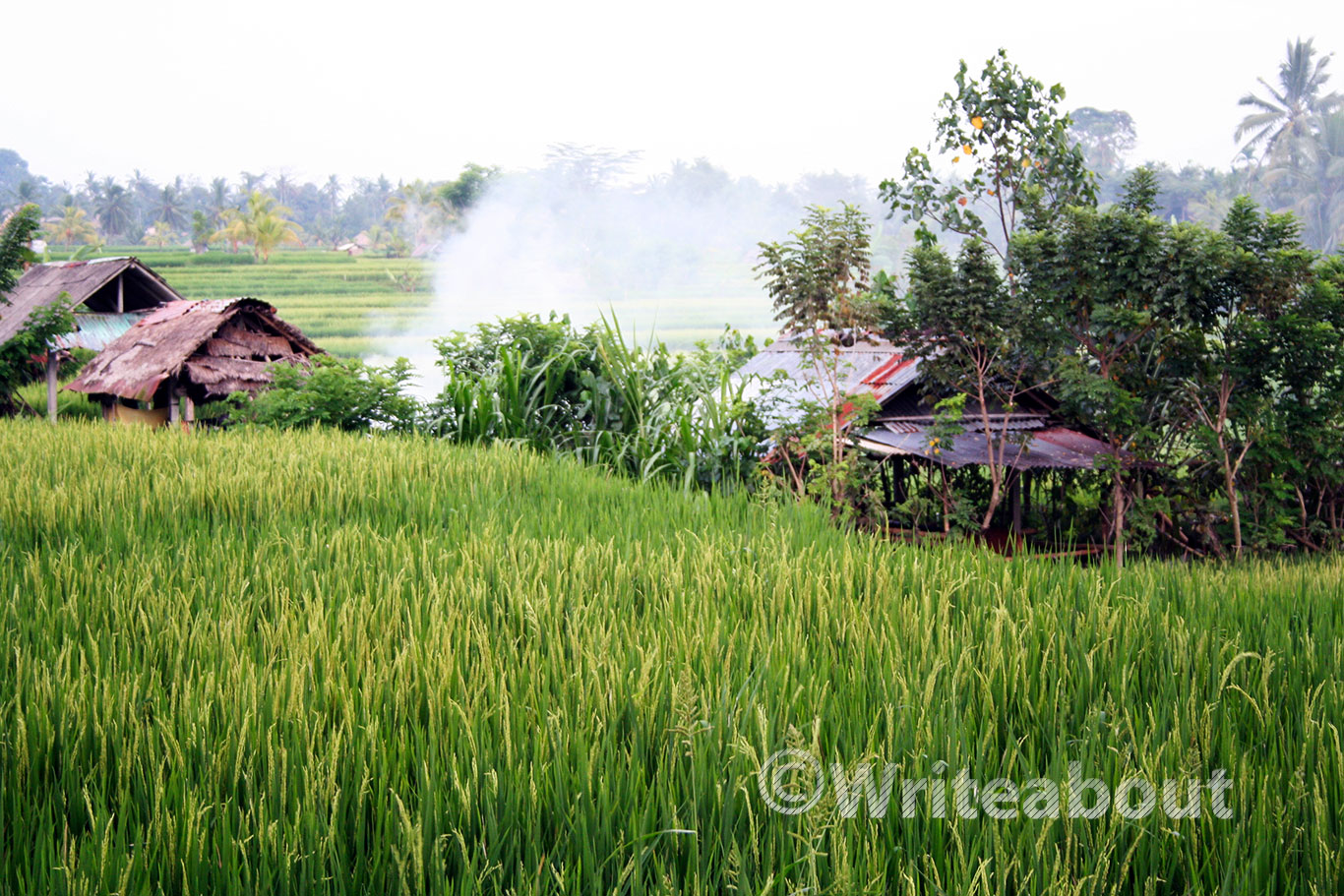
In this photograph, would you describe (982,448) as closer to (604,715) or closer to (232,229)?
(604,715)

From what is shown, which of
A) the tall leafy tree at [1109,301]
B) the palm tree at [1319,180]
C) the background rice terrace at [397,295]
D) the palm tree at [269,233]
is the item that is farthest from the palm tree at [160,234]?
the tall leafy tree at [1109,301]

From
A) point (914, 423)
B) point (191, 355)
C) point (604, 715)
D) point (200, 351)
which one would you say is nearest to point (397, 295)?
point (200, 351)

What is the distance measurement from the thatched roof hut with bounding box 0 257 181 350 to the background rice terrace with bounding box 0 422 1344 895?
18.3m

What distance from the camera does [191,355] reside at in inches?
543

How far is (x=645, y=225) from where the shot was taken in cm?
4875

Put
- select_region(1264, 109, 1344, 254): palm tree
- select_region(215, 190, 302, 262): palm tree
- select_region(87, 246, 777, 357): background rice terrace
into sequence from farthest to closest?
select_region(215, 190, 302, 262): palm tree < select_region(1264, 109, 1344, 254): palm tree < select_region(87, 246, 777, 357): background rice terrace

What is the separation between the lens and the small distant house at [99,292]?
1825 cm

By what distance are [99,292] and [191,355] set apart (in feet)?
25.7

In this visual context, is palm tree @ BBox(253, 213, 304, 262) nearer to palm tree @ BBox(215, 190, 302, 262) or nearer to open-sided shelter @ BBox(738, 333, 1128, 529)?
palm tree @ BBox(215, 190, 302, 262)

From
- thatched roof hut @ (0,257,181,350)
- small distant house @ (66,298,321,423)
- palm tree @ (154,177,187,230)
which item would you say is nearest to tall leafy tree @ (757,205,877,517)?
small distant house @ (66,298,321,423)

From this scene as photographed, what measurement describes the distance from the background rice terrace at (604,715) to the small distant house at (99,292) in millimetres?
18135

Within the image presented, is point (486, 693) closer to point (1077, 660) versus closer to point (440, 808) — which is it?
point (440, 808)

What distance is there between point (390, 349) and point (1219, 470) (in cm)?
3283

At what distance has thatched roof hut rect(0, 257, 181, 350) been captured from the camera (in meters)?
18.2
